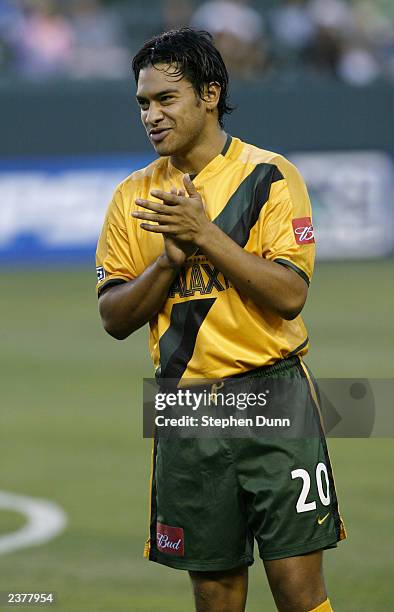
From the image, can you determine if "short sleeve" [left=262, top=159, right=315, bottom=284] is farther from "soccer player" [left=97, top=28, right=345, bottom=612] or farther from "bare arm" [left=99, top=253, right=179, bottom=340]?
"bare arm" [left=99, top=253, right=179, bottom=340]

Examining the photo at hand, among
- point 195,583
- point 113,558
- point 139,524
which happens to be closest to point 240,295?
point 195,583

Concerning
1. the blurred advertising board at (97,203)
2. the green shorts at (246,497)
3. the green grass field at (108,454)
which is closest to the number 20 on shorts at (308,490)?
the green shorts at (246,497)

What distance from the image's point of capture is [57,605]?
5969mm

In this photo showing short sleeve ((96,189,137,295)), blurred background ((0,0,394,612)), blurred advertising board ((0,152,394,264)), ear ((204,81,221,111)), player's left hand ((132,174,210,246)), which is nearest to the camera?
player's left hand ((132,174,210,246))

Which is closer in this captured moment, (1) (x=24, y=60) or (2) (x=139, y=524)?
(2) (x=139, y=524)

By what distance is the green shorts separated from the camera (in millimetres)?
4266

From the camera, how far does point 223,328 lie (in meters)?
4.32

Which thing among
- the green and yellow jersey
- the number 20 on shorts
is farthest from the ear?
the number 20 on shorts

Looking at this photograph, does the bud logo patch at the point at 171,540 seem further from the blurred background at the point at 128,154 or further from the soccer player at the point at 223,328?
the blurred background at the point at 128,154

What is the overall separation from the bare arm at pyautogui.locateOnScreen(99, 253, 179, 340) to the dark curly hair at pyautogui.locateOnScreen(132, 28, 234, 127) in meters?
0.60

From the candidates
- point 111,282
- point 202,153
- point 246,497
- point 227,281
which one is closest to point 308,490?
point 246,497

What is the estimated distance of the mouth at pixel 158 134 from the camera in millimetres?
4297

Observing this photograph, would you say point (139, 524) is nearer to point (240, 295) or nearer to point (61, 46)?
point (240, 295)

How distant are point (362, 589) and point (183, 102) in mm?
2802
